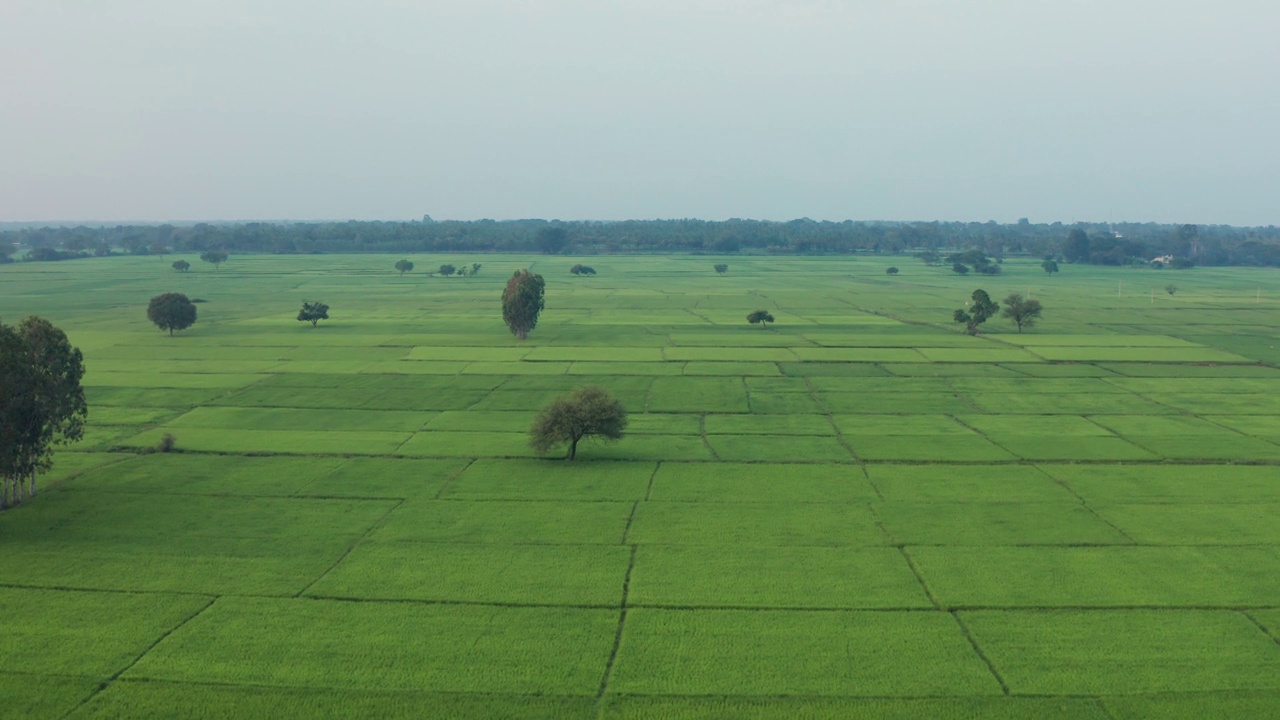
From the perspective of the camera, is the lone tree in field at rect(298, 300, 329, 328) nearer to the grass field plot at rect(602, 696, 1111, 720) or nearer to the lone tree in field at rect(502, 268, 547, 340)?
the lone tree in field at rect(502, 268, 547, 340)

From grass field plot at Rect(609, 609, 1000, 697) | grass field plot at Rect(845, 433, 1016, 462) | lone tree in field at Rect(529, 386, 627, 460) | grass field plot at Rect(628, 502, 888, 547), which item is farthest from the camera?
grass field plot at Rect(845, 433, 1016, 462)

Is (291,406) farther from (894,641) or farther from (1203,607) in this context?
(1203,607)

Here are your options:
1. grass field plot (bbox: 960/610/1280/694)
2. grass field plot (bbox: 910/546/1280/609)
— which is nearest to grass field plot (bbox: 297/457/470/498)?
grass field plot (bbox: 910/546/1280/609)

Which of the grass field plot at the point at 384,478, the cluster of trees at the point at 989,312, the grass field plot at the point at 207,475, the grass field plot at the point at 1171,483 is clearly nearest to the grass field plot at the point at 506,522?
the grass field plot at the point at 384,478

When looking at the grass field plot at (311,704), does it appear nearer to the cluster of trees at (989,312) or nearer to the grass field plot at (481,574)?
the grass field plot at (481,574)

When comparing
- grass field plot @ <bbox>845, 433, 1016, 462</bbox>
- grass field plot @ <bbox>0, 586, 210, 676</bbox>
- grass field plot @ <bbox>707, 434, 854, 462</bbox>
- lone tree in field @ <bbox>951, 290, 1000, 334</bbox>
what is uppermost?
lone tree in field @ <bbox>951, 290, 1000, 334</bbox>

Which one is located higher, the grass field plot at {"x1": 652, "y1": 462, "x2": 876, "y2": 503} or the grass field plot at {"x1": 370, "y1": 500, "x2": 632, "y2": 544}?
the grass field plot at {"x1": 652, "y1": 462, "x2": 876, "y2": 503}

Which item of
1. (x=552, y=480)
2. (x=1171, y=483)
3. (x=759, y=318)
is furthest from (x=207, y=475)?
(x=759, y=318)
